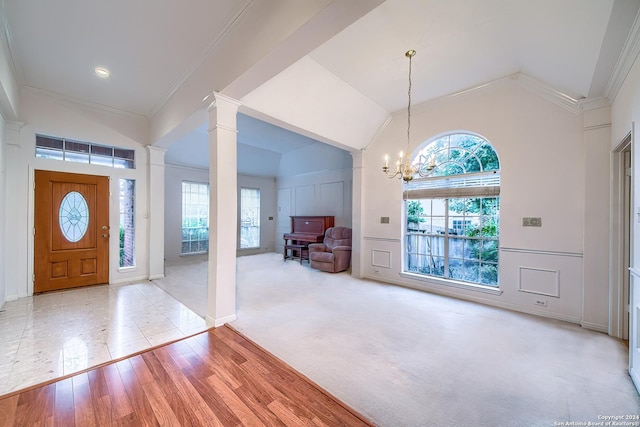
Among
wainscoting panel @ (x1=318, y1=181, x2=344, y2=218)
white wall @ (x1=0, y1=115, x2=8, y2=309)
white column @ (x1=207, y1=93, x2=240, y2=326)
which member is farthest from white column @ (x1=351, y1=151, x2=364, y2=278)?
white wall @ (x1=0, y1=115, x2=8, y2=309)

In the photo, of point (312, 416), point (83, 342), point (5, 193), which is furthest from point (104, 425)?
point (5, 193)

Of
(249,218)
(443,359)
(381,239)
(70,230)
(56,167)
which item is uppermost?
(56,167)

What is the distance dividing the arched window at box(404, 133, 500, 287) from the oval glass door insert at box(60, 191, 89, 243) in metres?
5.80

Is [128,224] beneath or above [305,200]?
beneath

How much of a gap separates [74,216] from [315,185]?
213 inches

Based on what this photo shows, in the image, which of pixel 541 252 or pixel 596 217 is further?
pixel 541 252

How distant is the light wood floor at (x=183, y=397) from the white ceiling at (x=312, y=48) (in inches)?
104

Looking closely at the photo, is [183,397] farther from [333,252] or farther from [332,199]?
[332,199]

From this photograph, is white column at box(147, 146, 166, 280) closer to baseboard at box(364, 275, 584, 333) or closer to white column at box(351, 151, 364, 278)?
white column at box(351, 151, 364, 278)

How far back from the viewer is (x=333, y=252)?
5730mm

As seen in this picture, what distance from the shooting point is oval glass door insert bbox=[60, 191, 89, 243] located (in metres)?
4.16

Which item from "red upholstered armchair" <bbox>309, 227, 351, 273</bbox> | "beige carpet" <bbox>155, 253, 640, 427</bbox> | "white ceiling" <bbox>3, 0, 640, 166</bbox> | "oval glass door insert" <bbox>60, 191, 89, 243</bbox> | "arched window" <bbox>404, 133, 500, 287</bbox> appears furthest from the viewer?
"red upholstered armchair" <bbox>309, 227, 351, 273</bbox>

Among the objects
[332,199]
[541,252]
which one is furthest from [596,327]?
[332,199]

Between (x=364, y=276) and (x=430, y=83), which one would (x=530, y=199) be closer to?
(x=430, y=83)
